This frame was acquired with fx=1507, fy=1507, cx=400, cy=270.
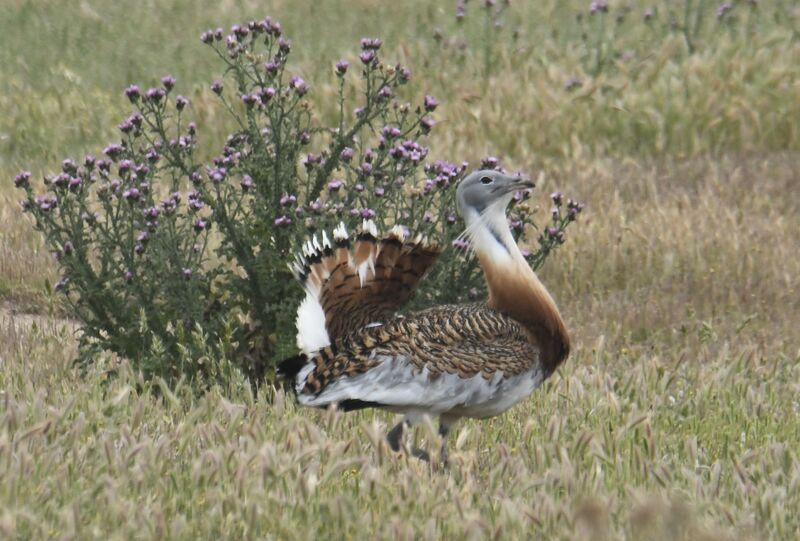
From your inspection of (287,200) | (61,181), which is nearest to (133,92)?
(61,181)

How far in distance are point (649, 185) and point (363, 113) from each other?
4.86 m

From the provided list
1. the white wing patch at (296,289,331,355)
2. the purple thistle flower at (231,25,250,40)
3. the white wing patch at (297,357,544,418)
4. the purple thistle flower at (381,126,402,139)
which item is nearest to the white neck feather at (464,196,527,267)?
the white wing patch at (297,357,544,418)

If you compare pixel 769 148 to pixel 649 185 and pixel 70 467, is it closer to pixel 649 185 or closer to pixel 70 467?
pixel 649 185

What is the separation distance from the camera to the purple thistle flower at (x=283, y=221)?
6602 millimetres

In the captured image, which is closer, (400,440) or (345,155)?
(400,440)

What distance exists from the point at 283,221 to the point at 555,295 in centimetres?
315

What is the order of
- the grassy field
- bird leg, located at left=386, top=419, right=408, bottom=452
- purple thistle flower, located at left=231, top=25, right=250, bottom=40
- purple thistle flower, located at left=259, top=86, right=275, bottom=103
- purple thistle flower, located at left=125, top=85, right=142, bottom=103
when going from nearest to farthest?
1. the grassy field
2. bird leg, located at left=386, top=419, right=408, bottom=452
3. purple thistle flower, located at left=125, top=85, right=142, bottom=103
4. purple thistle flower, located at left=259, top=86, right=275, bottom=103
5. purple thistle flower, located at left=231, top=25, right=250, bottom=40

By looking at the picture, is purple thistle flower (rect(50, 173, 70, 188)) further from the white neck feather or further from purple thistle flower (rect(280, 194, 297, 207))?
the white neck feather

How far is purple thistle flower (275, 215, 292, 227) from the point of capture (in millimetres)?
6602

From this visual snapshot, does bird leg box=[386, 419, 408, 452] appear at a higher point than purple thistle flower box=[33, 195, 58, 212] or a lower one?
lower

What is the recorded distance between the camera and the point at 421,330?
18.7ft

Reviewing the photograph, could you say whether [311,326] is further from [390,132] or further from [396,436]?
[390,132]

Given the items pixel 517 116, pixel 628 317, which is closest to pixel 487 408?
pixel 628 317

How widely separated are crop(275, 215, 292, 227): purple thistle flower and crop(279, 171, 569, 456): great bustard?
536 mm
